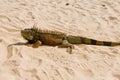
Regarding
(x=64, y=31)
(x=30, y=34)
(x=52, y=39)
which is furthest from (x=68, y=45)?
(x=64, y=31)

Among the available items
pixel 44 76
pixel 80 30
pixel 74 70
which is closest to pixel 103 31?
pixel 80 30

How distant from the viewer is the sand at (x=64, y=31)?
444cm

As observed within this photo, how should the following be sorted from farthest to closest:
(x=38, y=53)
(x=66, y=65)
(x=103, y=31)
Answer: (x=103, y=31)
(x=38, y=53)
(x=66, y=65)

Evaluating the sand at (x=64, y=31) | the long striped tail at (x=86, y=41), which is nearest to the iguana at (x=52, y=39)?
the long striped tail at (x=86, y=41)

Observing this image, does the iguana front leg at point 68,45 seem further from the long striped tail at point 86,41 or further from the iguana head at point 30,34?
the iguana head at point 30,34

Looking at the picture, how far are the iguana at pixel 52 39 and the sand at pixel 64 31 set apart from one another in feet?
0.37

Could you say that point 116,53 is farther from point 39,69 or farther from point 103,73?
point 39,69

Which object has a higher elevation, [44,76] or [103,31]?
[103,31]

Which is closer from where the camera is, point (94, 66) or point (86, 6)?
point (94, 66)

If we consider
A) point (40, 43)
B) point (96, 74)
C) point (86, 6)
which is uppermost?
point (86, 6)

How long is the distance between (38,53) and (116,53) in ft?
4.24

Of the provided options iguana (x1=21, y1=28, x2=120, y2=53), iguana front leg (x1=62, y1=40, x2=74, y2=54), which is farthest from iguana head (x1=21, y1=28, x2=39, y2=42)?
iguana front leg (x1=62, y1=40, x2=74, y2=54)

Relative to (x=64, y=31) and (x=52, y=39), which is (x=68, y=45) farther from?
(x=64, y=31)

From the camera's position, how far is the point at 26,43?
541 cm
